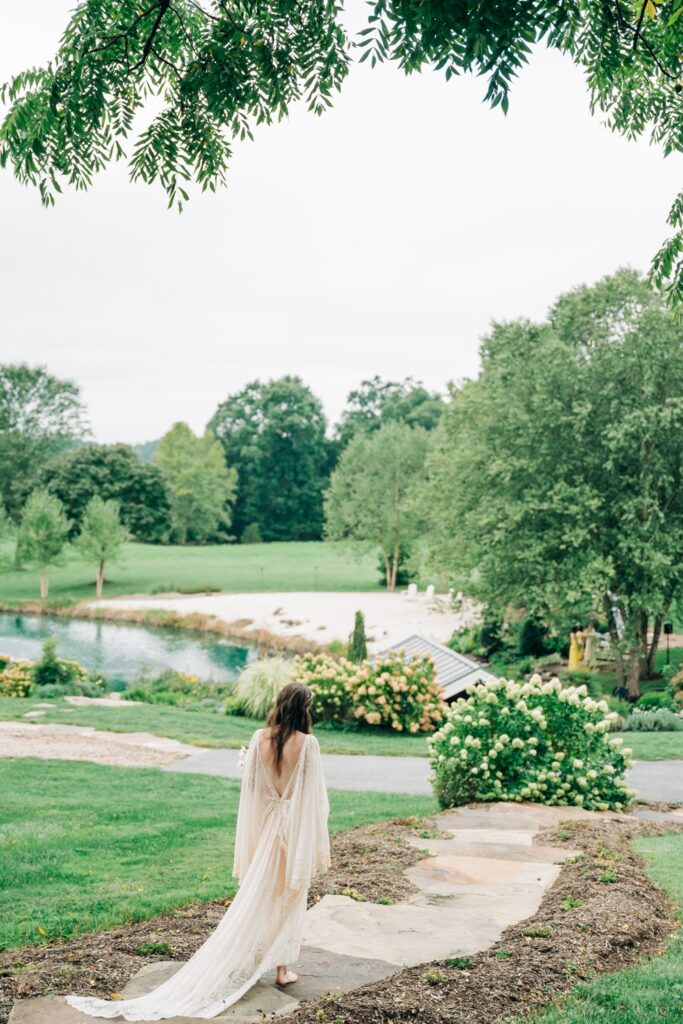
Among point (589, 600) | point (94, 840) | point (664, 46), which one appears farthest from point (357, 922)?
point (589, 600)

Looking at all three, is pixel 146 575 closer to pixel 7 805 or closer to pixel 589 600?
pixel 589 600

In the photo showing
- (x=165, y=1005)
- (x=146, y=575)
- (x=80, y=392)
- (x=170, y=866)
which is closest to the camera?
(x=165, y=1005)

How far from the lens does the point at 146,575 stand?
58094mm

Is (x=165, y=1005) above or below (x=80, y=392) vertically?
below

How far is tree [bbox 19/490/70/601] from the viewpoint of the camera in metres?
49.4

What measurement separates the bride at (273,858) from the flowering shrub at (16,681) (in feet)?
A: 57.8

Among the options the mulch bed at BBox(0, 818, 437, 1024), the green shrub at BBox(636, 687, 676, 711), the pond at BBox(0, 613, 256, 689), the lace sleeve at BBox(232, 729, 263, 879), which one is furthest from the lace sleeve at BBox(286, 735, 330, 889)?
the pond at BBox(0, 613, 256, 689)

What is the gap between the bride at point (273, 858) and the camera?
4.72 m

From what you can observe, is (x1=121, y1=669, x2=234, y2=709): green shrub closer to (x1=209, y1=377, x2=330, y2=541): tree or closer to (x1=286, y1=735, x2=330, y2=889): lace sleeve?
(x1=286, y1=735, x2=330, y2=889): lace sleeve

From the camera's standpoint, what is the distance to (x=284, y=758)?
5.16m

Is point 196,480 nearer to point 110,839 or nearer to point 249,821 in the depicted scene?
point 110,839

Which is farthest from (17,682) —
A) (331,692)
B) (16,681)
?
(331,692)

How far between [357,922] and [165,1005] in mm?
1687

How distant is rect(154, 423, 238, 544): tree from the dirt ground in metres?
67.8
